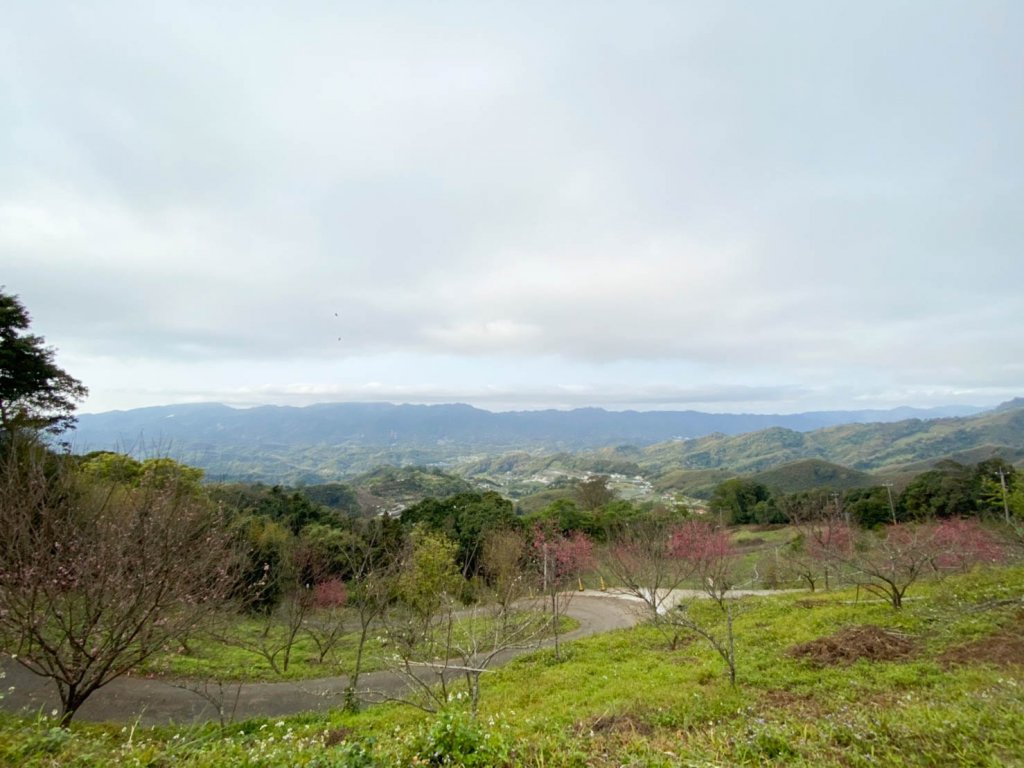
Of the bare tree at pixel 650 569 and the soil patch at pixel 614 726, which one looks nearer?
the soil patch at pixel 614 726

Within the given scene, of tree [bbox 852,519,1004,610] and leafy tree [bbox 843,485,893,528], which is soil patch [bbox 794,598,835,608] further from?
leafy tree [bbox 843,485,893,528]

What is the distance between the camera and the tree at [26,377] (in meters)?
17.7

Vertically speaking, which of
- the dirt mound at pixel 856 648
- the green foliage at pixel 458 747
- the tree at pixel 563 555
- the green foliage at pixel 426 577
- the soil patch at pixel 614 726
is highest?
the green foliage at pixel 458 747

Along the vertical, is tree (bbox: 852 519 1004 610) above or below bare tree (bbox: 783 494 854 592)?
above

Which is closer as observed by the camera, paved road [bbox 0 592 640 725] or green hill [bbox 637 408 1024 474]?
paved road [bbox 0 592 640 725]

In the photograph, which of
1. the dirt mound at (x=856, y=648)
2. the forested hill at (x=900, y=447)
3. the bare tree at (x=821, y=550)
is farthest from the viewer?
the forested hill at (x=900, y=447)

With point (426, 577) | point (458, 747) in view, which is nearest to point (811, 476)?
point (426, 577)

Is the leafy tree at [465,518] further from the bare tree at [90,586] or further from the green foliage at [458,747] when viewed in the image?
the green foliage at [458,747]

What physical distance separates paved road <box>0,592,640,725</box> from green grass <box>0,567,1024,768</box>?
190 cm

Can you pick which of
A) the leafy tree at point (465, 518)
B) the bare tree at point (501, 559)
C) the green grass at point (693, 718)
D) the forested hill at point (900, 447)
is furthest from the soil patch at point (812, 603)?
the forested hill at point (900, 447)

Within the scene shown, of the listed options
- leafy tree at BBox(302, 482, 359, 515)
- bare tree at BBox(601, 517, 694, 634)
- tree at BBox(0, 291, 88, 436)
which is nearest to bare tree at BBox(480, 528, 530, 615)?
bare tree at BBox(601, 517, 694, 634)

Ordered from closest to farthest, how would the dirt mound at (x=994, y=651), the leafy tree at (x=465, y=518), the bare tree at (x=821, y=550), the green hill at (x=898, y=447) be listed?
the dirt mound at (x=994, y=651)
the bare tree at (x=821, y=550)
the leafy tree at (x=465, y=518)
the green hill at (x=898, y=447)

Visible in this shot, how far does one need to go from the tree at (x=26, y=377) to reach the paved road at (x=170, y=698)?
464 inches

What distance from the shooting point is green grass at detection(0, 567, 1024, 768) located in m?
3.88
